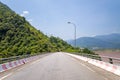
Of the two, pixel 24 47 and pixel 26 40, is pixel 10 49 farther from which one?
pixel 26 40

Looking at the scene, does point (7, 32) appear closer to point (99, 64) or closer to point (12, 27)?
point (12, 27)

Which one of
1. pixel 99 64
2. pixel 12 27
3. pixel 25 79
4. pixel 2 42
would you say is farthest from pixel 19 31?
pixel 25 79

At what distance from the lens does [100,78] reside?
1681 centimetres

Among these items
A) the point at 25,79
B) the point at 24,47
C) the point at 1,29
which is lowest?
the point at 25,79

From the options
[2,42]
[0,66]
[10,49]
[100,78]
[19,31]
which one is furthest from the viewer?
[19,31]

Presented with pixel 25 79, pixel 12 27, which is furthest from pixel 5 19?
pixel 25 79

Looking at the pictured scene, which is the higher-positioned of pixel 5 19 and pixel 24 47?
pixel 5 19

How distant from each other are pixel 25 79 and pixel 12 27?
11825 cm

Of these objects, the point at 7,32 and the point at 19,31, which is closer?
the point at 7,32

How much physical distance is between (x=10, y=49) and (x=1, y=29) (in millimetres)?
15661

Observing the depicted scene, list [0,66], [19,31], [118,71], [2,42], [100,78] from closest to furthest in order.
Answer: [100,78]
[118,71]
[0,66]
[2,42]
[19,31]

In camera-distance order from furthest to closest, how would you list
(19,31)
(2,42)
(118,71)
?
(19,31), (2,42), (118,71)

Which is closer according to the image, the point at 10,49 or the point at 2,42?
the point at 10,49

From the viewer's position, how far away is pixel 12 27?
5246 inches
